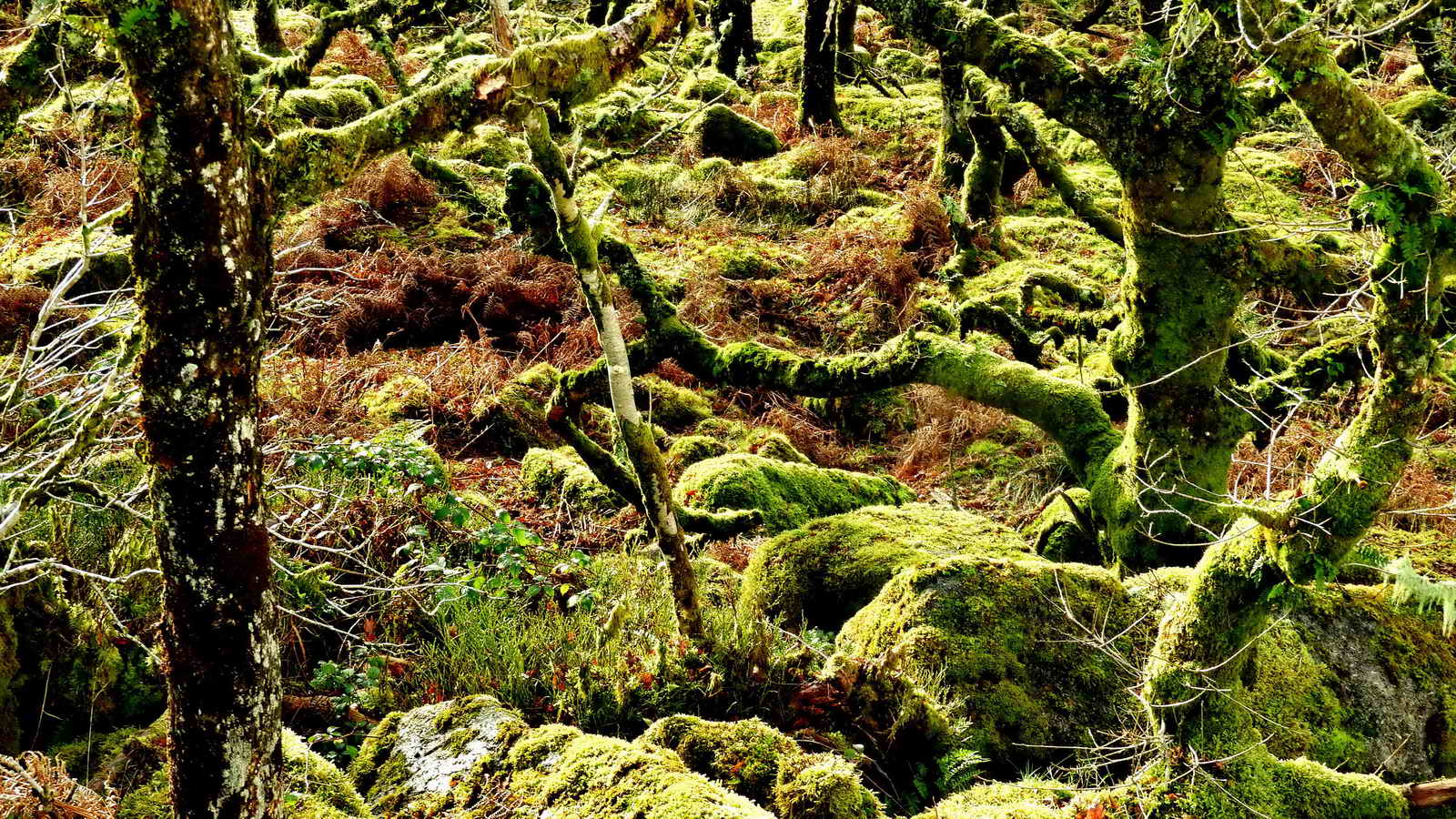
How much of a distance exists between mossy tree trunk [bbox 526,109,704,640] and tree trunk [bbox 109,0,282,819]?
1753 millimetres

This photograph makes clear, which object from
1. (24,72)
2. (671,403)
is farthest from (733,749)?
(671,403)

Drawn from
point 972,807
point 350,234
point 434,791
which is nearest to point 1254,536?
point 972,807

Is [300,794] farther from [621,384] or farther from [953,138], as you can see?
[953,138]

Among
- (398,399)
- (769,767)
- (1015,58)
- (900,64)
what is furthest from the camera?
(900,64)

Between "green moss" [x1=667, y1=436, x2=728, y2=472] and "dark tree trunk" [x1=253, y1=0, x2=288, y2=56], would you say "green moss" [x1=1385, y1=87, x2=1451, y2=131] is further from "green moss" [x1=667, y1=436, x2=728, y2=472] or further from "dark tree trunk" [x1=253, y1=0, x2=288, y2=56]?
"dark tree trunk" [x1=253, y1=0, x2=288, y2=56]

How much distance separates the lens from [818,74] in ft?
45.5

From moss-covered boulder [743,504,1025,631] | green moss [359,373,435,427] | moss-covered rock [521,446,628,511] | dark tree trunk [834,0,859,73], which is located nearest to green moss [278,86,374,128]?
green moss [359,373,435,427]

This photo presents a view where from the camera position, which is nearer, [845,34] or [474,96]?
[474,96]

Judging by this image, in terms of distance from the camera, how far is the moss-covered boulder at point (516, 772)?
2.54m

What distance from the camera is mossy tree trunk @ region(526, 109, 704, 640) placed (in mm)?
3670

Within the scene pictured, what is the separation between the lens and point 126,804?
8.38 feet

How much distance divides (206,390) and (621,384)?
226 centimetres

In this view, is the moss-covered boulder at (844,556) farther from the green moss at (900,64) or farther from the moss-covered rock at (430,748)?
the green moss at (900,64)

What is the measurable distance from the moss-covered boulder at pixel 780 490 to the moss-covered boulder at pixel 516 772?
A: 329cm
